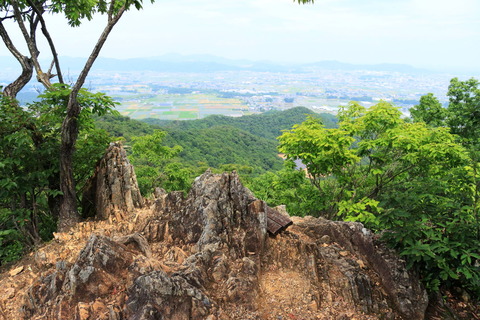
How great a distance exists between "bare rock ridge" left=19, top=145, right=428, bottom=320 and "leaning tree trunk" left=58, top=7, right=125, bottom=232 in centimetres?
125

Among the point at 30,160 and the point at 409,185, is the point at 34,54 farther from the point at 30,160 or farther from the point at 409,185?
the point at 409,185

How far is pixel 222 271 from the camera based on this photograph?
514 centimetres

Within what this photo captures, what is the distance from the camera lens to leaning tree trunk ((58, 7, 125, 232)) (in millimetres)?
6340

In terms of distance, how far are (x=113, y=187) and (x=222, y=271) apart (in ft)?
13.7

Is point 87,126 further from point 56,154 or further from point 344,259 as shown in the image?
point 344,259

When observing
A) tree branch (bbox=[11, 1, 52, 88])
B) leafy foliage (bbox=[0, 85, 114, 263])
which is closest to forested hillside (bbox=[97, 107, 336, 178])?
tree branch (bbox=[11, 1, 52, 88])

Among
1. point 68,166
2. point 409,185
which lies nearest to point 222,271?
point 68,166

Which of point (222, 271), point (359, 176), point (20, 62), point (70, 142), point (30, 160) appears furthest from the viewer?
point (359, 176)

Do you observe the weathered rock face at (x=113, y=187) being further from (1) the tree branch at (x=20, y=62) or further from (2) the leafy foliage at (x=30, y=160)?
(1) the tree branch at (x=20, y=62)

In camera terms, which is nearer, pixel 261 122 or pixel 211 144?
pixel 211 144

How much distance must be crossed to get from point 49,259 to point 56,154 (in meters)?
2.81

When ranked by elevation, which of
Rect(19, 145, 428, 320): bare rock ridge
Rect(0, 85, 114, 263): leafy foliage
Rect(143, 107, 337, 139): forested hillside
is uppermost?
Rect(0, 85, 114, 263): leafy foliage

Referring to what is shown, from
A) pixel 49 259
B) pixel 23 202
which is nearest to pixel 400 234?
pixel 49 259

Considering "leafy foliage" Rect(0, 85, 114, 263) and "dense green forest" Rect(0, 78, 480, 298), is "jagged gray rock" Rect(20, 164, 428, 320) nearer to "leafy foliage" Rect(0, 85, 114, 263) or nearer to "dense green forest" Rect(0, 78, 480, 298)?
"dense green forest" Rect(0, 78, 480, 298)
